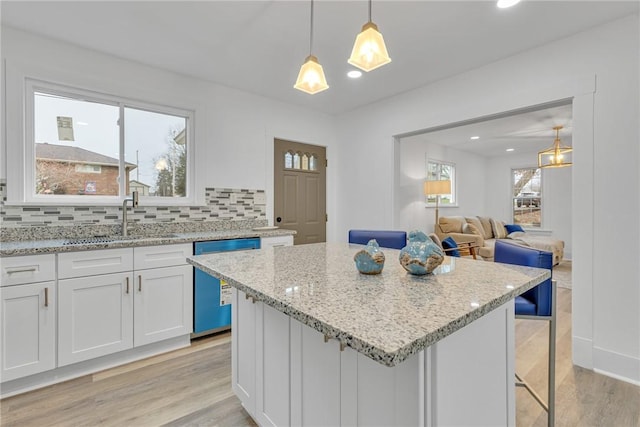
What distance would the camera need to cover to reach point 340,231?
14.3 ft

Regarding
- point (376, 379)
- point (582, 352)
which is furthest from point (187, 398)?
point (582, 352)

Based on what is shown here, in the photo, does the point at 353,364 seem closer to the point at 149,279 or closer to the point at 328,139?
the point at 149,279

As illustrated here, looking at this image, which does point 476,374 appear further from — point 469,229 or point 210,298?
point 469,229

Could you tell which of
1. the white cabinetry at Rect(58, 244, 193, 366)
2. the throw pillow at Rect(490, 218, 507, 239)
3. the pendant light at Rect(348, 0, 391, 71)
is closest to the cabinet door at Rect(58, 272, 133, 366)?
the white cabinetry at Rect(58, 244, 193, 366)

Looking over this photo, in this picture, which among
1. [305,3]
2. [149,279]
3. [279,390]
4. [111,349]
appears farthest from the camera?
[149,279]

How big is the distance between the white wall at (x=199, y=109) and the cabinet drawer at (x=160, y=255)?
770 mm

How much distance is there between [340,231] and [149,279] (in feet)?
8.48

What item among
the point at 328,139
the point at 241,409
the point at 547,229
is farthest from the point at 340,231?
the point at 547,229

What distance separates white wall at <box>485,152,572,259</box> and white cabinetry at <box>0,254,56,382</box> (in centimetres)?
855

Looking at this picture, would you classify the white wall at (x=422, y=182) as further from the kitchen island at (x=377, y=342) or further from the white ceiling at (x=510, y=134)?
the kitchen island at (x=377, y=342)

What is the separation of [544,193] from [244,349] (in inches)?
314

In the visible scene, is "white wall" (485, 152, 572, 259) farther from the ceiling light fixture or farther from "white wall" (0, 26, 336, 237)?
the ceiling light fixture

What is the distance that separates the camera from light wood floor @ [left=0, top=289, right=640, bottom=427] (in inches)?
66.6

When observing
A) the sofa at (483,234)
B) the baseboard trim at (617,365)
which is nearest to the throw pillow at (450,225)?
the sofa at (483,234)
